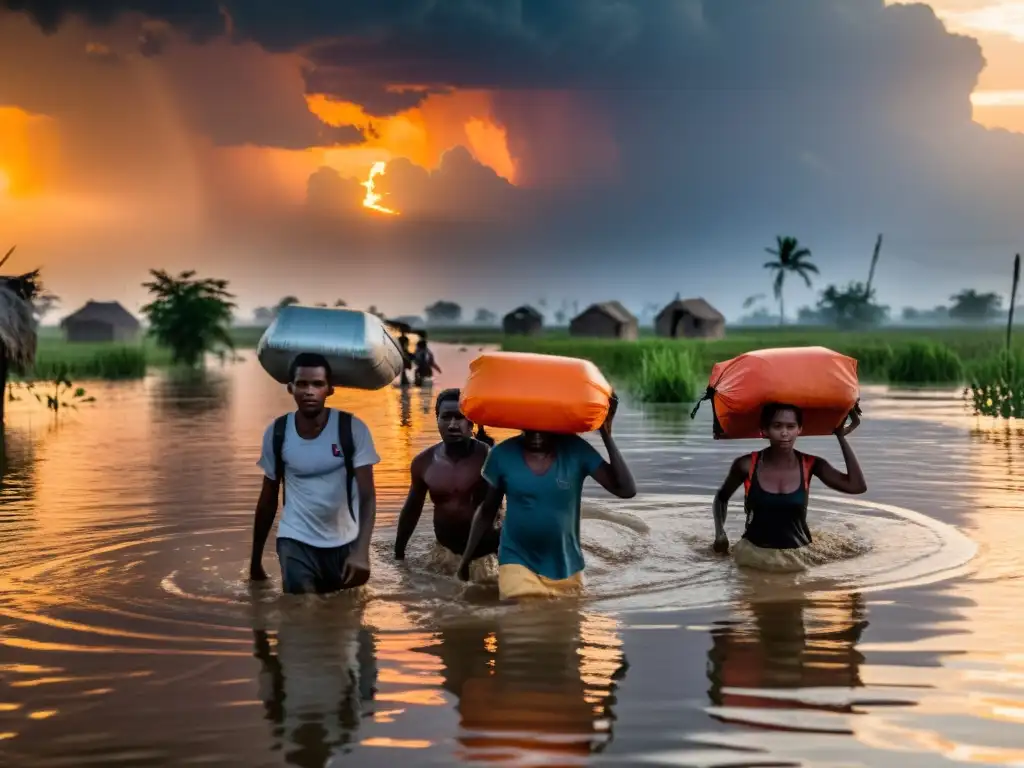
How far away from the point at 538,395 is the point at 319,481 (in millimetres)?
1322

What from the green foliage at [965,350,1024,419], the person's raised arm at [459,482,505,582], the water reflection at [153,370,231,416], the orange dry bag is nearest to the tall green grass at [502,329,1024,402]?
the green foliage at [965,350,1024,419]

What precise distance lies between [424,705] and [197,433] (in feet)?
57.5

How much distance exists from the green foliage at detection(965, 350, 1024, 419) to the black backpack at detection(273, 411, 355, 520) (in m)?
19.7

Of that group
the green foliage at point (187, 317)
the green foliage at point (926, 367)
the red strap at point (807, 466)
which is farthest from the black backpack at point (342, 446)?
the green foliage at point (187, 317)

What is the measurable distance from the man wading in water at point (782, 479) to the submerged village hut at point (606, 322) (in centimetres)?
8922

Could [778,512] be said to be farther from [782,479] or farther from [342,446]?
[342,446]

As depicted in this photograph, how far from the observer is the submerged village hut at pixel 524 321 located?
405 ft

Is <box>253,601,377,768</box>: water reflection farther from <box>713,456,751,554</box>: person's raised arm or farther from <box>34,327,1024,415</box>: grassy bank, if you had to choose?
<box>34,327,1024,415</box>: grassy bank

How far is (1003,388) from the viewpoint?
24531 millimetres

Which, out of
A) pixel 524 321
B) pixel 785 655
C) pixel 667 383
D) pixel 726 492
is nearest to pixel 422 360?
pixel 667 383

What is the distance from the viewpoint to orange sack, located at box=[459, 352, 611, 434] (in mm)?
7070

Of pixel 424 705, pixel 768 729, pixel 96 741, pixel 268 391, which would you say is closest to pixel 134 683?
pixel 96 741

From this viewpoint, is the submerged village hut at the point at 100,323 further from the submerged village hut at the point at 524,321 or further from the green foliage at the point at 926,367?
the green foliage at the point at 926,367

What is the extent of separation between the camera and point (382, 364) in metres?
7.30
